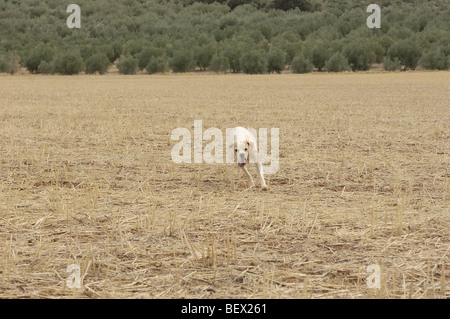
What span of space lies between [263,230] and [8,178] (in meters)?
4.90

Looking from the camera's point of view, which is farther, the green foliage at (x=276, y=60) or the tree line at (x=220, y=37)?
the green foliage at (x=276, y=60)

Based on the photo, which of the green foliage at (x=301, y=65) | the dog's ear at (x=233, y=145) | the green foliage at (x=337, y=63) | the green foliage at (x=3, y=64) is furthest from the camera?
the green foliage at (x=301, y=65)

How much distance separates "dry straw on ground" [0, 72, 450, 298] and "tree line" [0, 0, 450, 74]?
55.7m

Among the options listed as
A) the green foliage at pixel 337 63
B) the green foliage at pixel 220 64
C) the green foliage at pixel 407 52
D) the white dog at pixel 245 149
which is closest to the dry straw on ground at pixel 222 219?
the white dog at pixel 245 149

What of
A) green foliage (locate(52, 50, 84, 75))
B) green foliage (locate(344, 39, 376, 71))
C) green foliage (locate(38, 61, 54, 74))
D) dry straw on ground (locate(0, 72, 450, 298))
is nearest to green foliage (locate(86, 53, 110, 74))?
green foliage (locate(52, 50, 84, 75))

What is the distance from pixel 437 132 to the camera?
51.2 feet

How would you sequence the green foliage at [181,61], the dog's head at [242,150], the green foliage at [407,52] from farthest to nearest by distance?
the green foliage at [181,61]
the green foliage at [407,52]
the dog's head at [242,150]

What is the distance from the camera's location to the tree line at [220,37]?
227 ft

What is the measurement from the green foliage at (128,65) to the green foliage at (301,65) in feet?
57.1

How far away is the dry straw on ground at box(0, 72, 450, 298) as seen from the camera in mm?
5031

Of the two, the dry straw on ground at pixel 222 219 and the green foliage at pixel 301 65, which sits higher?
the green foliage at pixel 301 65

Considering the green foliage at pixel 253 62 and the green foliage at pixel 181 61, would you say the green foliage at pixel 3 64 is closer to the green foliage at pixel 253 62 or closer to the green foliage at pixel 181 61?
the green foliage at pixel 181 61
